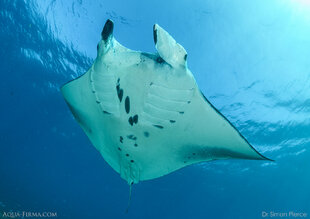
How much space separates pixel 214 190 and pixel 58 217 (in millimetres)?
19398

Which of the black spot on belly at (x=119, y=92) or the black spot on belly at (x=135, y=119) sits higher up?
the black spot on belly at (x=119, y=92)

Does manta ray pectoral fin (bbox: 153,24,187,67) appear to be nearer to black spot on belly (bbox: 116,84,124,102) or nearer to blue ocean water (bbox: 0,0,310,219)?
black spot on belly (bbox: 116,84,124,102)

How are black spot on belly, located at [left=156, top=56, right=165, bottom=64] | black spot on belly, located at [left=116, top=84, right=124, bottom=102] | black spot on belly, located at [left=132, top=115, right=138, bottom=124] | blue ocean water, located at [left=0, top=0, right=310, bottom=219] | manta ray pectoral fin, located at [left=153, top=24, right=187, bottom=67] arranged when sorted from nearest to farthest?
manta ray pectoral fin, located at [left=153, top=24, right=187, bottom=67], black spot on belly, located at [left=156, top=56, right=165, bottom=64], black spot on belly, located at [left=116, top=84, right=124, bottom=102], black spot on belly, located at [left=132, top=115, right=138, bottom=124], blue ocean water, located at [left=0, top=0, right=310, bottom=219]

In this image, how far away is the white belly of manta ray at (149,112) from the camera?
8.37 feet

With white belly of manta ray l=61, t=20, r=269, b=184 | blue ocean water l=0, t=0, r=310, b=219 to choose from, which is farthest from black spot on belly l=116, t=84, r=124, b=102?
blue ocean water l=0, t=0, r=310, b=219

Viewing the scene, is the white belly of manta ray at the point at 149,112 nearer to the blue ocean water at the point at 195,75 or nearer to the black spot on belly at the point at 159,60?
the black spot on belly at the point at 159,60

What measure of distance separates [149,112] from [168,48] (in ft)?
2.79

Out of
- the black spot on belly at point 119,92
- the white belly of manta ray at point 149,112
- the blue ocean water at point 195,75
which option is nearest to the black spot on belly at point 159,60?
the white belly of manta ray at point 149,112

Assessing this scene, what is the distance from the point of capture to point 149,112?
287cm

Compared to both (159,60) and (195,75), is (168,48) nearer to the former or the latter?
(159,60)

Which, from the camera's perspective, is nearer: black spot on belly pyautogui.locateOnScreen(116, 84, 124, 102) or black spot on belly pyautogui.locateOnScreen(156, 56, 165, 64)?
black spot on belly pyautogui.locateOnScreen(156, 56, 165, 64)

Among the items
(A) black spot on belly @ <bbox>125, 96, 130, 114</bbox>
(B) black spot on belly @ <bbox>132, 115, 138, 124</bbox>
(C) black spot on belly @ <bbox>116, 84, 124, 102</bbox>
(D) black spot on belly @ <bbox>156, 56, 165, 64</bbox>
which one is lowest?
(B) black spot on belly @ <bbox>132, 115, 138, 124</bbox>

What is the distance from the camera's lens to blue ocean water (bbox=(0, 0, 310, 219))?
24.8 feet

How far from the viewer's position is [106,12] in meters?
7.82
